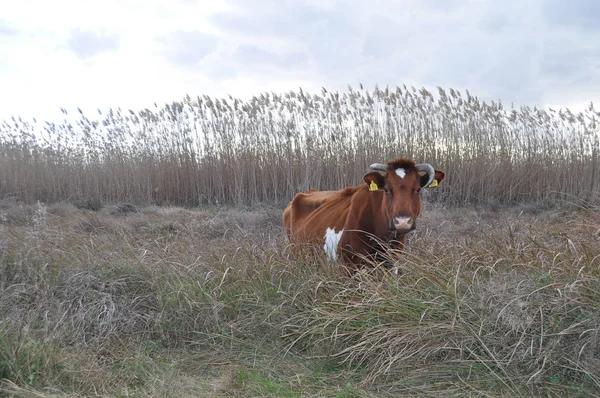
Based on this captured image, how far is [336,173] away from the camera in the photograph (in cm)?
1083

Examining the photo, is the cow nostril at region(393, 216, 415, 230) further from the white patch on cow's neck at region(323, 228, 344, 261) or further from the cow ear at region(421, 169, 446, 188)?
the white patch on cow's neck at region(323, 228, 344, 261)

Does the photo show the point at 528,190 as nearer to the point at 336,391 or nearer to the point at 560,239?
the point at 560,239

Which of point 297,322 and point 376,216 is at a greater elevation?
point 376,216

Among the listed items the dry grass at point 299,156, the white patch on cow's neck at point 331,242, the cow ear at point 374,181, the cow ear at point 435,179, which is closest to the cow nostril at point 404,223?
the cow ear at point 374,181

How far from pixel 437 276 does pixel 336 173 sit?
7147mm

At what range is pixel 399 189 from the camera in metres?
4.66

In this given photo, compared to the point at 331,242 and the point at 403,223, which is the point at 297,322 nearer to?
the point at 403,223

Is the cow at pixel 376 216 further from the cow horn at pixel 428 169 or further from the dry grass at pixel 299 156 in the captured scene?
the dry grass at pixel 299 156

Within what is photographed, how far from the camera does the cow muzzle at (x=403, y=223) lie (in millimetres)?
4414

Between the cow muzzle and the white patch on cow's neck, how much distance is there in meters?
0.75

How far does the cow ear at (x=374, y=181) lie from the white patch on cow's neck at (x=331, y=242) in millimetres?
511

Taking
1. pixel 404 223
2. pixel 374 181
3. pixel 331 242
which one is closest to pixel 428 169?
pixel 374 181

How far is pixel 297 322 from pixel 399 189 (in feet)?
4.76

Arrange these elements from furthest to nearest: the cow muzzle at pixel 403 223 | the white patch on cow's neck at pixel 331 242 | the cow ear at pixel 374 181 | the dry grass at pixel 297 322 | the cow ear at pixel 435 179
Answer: the white patch on cow's neck at pixel 331 242 → the cow ear at pixel 435 179 → the cow ear at pixel 374 181 → the cow muzzle at pixel 403 223 → the dry grass at pixel 297 322
